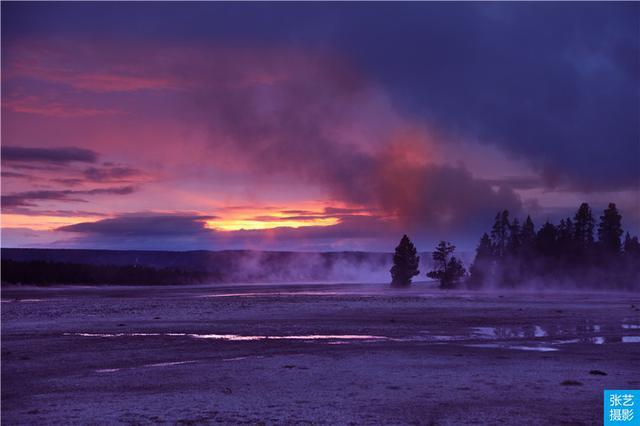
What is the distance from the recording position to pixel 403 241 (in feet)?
350

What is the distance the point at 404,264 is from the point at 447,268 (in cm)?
723

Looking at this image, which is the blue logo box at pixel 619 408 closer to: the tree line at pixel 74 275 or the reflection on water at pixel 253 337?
the reflection on water at pixel 253 337

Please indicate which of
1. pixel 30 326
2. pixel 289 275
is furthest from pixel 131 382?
pixel 289 275

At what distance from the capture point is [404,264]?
10438cm

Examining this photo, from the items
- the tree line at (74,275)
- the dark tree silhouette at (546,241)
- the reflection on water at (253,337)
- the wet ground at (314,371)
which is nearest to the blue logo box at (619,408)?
the wet ground at (314,371)

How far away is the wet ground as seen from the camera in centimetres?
1281

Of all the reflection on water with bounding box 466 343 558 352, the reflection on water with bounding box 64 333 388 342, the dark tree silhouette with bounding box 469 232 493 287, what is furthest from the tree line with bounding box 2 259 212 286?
the reflection on water with bounding box 466 343 558 352

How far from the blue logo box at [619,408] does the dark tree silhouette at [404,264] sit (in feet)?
296

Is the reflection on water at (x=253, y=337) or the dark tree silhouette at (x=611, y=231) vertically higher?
the dark tree silhouette at (x=611, y=231)

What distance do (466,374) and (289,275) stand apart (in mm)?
166516

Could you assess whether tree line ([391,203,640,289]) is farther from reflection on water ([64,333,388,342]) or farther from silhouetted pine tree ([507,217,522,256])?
reflection on water ([64,333,388,342])

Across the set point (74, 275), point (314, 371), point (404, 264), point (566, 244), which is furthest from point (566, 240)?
point (314, 371)

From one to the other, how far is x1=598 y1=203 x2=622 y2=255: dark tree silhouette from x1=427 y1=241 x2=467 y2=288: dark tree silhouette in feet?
86.1

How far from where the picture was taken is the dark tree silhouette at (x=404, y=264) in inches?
4063
